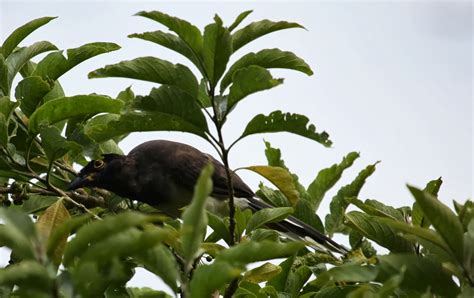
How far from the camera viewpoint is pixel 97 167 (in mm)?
5137

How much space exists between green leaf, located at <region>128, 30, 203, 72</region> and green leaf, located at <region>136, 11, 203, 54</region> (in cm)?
2

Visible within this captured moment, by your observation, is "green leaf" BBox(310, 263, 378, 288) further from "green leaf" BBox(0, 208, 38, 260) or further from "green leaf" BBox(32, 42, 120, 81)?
"green leaf" BBox(32, 42, 120, 81)

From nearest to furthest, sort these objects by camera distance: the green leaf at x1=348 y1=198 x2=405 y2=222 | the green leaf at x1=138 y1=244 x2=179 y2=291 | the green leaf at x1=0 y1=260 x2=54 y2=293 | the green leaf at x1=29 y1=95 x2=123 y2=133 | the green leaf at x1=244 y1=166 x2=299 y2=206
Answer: the green leaf at x1=0 y1=260 x2=54 y2=293
the green leaf at x1=138 y1=244 x2=179 y2=291
the green leaf at x1=348 y1=198 x2=405 y2=222
the green leaf at x1=244 y1=166 x2=299 y2=206
the green leaf at x1=29 y1=95 x2=123 y2=133

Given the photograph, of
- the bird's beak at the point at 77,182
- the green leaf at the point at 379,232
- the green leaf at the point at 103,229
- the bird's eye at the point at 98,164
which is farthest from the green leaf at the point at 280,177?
the green leaf at the point at 103,229

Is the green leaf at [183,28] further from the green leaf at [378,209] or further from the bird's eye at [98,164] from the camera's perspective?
the bird's eye at [98,164]

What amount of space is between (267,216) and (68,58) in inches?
47.8

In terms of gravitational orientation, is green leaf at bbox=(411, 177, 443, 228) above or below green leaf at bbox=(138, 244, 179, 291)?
below

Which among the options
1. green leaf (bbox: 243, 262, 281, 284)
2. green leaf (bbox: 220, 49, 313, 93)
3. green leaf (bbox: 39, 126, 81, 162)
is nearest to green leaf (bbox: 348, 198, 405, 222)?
green leaf (bbox: 243, 262, 281, 284)

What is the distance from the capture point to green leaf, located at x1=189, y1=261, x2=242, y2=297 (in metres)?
2.01

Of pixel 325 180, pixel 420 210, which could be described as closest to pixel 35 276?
pixel 420 210

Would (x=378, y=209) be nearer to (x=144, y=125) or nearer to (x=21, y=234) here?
(x=144, y=125)

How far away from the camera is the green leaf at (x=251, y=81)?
2.94 metres

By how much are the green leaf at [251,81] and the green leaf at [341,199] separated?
1.22 meters

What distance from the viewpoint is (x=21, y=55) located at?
3990 millimetres
